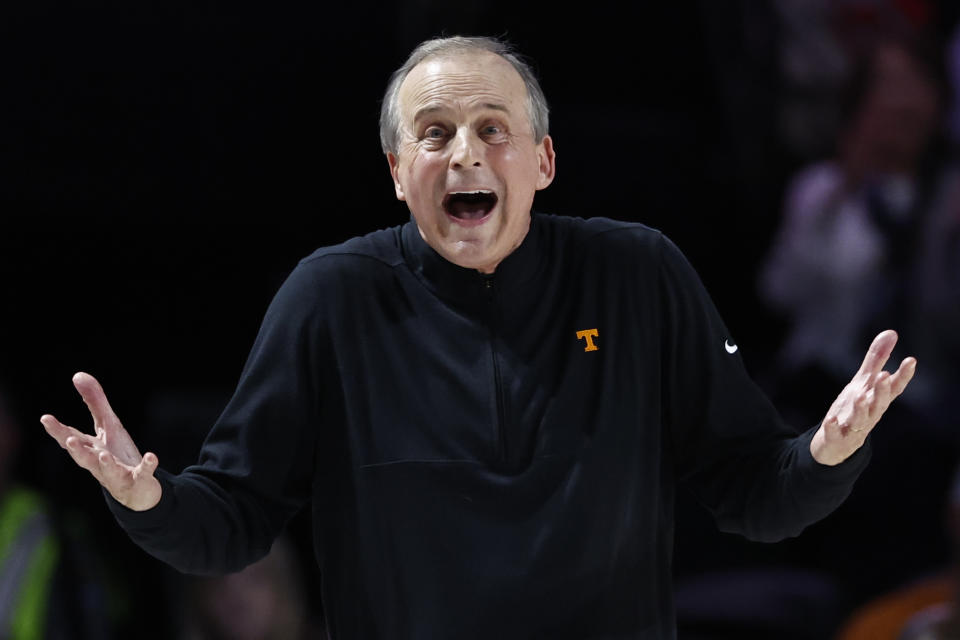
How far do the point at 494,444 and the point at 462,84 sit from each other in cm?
49

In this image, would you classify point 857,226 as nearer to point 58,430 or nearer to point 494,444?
point 494,444

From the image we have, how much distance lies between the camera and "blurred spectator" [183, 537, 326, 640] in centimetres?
429

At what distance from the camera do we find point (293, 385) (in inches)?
75.2

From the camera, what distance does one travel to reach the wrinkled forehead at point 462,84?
189cm

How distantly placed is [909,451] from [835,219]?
80 centimetres

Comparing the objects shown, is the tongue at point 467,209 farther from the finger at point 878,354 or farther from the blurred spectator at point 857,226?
the blurred spectator at point 857,226

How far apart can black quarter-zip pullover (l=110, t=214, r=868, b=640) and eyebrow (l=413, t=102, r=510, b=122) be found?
0.19m

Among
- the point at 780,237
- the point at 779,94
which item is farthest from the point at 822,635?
the point at 779,94

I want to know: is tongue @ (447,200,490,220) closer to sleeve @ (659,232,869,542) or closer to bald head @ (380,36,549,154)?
bald head @ (380,36,549,154)

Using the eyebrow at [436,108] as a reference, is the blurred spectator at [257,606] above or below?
below

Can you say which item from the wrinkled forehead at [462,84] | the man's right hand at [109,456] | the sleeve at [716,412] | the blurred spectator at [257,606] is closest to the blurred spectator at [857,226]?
the blurred spectator at [257,606]

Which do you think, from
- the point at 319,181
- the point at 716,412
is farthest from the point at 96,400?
the point at 319,181

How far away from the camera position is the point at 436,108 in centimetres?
189

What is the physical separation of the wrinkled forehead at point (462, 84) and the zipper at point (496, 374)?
0.25 metres
